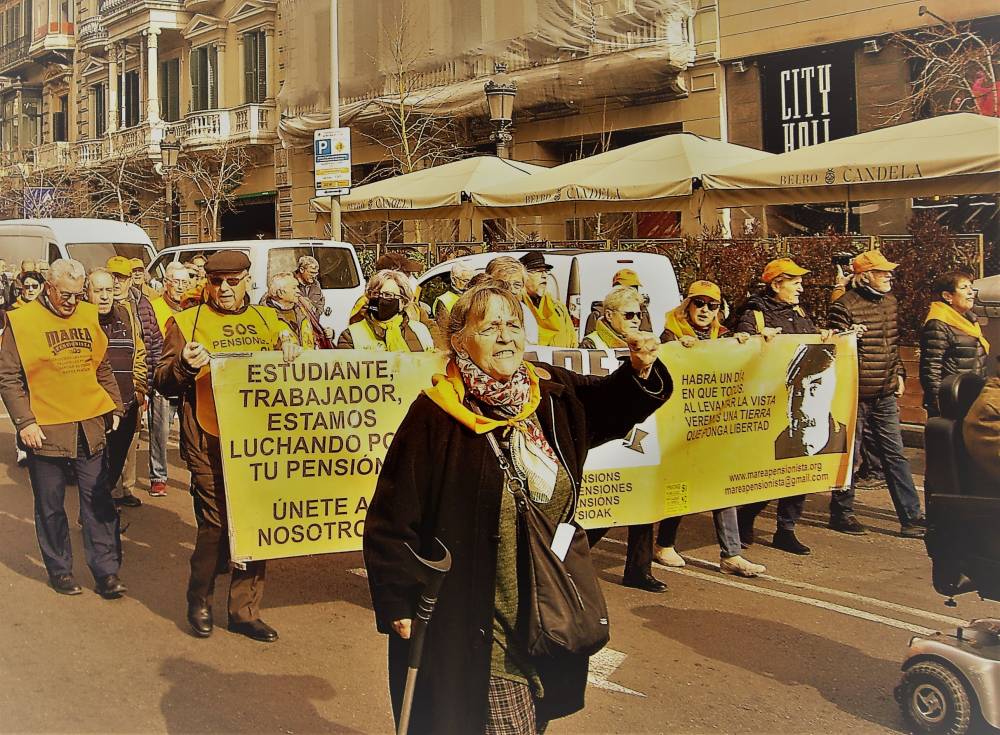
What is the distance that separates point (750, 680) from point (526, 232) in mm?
13949

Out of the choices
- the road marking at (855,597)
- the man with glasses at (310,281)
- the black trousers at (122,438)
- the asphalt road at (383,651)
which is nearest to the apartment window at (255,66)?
the man with glasses at (310,281)

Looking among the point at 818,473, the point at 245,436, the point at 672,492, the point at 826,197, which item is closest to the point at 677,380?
the point at 672,492

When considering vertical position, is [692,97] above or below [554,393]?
above

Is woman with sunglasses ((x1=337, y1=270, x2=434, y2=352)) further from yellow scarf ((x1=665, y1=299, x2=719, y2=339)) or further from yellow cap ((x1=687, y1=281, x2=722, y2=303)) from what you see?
yellow cap ((x1=687, y1=281, x2=722, y2=303))

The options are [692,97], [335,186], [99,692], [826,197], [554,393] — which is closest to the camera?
[554,393]

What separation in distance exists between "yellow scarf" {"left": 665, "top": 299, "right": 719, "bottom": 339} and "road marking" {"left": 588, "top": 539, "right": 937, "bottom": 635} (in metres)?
1.44

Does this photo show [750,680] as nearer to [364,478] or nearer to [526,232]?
[364,478]

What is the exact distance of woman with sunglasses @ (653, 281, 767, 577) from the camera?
7.25m

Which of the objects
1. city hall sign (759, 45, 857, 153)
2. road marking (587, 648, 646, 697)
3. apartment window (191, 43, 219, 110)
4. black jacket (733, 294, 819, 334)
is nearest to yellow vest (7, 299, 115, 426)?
road marking (587, 648, 646, 697)

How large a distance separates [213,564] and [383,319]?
1.95 meters

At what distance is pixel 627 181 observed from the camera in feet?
44.0

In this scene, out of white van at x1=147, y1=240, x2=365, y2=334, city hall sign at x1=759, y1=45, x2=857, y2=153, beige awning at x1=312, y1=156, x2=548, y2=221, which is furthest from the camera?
city hall sign at x1=759, y1=45, x2=857, y2=153

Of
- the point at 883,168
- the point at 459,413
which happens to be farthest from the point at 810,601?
the point at 883,168

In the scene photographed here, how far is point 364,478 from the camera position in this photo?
6.19 meters
